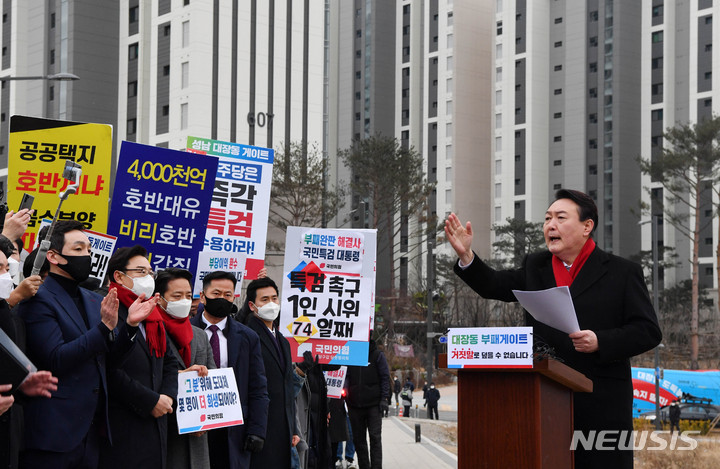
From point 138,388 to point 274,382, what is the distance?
8.01 feet

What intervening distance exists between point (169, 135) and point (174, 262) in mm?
51442

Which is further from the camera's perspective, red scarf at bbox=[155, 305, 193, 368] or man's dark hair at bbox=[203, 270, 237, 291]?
man's dark hair at bbox=[203, 270, 237, 291]

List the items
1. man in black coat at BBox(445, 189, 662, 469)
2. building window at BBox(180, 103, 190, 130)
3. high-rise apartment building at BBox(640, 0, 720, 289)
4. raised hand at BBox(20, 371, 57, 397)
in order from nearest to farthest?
man in black coat at BBox(445, 189, 662, 469)
raised hand at BBox(20, 371, 57, 397)
building window at BBox(180, 103, 190, 130)
high-rise apartment building at BBox(640, 0, 720, 289)

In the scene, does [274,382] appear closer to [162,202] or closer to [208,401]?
[208,401]

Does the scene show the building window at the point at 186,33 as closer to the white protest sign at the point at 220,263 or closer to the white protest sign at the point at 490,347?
the white protest sign at the point at 220,263

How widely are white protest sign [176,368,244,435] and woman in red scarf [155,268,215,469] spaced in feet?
0.26

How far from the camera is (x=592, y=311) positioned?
5.41m

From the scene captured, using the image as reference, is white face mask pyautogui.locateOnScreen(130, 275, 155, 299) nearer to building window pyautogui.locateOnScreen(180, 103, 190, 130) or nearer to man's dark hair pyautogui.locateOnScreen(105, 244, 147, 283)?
man's dark hair pyautogui.locateOnScreen(105, 244, 147, 283)

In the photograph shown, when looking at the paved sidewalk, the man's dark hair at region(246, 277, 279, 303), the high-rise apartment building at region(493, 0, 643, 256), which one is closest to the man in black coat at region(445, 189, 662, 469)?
the man's dark hair at region(246, 277, 279, 303)

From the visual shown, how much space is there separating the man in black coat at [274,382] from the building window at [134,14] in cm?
5937

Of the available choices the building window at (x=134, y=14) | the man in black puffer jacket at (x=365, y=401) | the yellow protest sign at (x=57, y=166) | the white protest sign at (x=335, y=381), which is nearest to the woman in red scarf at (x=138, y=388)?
the yellow protest sign at (x=57, y=166)

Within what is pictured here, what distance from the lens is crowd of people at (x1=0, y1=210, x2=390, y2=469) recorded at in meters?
5.92

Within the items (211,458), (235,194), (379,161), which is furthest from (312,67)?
(211,458)

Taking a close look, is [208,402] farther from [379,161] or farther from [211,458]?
[379,161]
